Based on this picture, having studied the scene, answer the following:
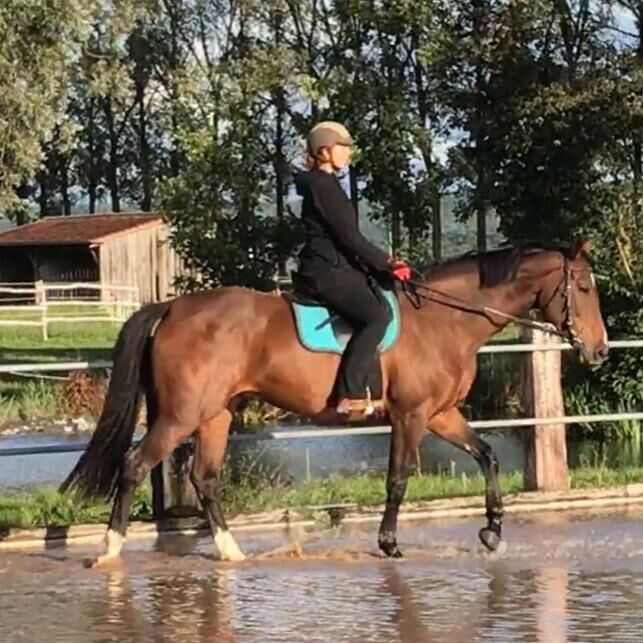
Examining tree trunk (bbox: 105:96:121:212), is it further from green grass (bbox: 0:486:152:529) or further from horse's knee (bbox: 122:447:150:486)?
horse's knee (bbox: 122:447:150:486)

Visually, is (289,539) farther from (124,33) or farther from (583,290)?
(124,33)

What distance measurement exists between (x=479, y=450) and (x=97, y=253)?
5266cm

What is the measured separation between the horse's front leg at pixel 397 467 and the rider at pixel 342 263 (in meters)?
0.29

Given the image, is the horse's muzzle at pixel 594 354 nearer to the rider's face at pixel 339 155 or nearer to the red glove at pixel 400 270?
the red glove at pixel 400 270

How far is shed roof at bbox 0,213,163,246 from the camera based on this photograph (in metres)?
61.8

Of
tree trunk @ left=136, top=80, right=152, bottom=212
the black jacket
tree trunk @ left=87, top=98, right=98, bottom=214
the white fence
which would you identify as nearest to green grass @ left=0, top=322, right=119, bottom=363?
the white fence

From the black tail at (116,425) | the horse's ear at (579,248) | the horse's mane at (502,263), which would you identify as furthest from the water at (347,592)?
the horse's ear at (579,248)

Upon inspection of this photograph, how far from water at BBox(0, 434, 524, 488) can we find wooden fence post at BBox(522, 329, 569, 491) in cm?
295

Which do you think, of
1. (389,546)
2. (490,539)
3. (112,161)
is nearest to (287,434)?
(389,546)

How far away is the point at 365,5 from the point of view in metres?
32.6

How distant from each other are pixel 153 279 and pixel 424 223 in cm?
3191

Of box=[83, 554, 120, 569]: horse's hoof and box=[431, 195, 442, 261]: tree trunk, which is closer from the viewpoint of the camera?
box=[83, 554, 120, 569]: horse's hoof

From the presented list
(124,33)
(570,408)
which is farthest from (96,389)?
(124,33)

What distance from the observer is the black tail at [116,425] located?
10203mm
